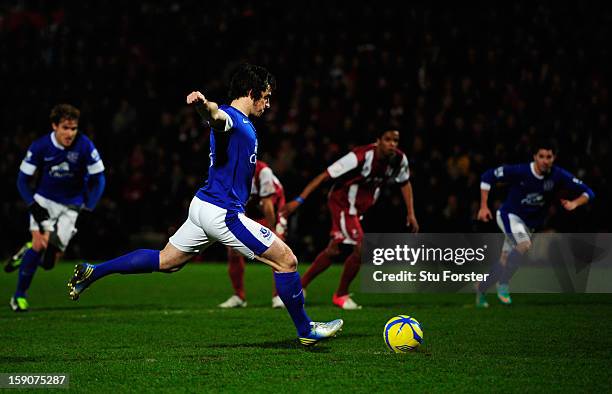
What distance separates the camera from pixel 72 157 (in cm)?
1101

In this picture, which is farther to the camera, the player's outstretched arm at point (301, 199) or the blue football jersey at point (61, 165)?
the blue football jersey at point (61, 165)

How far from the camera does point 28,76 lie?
967 inches

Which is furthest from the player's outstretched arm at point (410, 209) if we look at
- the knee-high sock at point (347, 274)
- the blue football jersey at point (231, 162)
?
the blue football jersey at point (231, 162)

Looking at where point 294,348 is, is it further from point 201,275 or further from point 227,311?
point 201,275

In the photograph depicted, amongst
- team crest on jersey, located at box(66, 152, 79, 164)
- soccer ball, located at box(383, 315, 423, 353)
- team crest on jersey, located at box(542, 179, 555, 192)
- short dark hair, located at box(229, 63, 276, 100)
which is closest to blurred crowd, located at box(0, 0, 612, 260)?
team crest on jersey, located at box(542, 179, 555, 192)

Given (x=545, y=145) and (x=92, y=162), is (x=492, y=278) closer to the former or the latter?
(x=545, y=145)

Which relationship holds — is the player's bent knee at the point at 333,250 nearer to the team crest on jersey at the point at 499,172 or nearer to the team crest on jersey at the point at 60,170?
the team crest on jersey at the point at 499,172

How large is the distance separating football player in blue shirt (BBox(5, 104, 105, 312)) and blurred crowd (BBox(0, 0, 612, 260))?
530 centimetres

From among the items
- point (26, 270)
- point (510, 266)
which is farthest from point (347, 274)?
point (26, 270)

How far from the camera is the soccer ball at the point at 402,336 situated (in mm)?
7098

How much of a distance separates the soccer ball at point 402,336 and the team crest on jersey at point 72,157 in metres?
5.27

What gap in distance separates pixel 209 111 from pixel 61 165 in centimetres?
504

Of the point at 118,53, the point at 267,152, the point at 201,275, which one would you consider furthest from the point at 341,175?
the point at 118,53

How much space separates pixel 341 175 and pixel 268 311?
1.86 m
